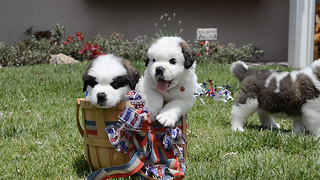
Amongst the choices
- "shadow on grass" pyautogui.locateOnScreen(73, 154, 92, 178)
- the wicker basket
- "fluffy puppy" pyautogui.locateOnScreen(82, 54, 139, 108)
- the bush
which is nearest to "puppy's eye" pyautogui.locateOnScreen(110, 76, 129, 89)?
"fluffy puppy" pyautogui.locateOnScreen(82, 54, 139, 108)

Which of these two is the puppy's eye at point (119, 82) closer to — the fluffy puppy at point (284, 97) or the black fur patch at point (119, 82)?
the black fur patch at point (119, 82)

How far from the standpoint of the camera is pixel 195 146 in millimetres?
3396

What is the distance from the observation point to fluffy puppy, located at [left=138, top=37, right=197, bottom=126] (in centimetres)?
265

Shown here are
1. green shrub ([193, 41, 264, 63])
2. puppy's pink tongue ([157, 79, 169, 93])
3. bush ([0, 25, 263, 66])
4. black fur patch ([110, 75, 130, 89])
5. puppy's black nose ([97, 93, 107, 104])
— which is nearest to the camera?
puppy's black nose ([97, 93, 107, 104])

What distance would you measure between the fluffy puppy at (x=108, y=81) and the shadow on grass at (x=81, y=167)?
635 millimetres

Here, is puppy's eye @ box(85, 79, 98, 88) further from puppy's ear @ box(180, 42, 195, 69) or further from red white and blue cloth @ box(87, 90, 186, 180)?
puppy's ear @ box(180, 42, 195, 69)

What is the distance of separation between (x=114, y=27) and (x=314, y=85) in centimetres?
1042

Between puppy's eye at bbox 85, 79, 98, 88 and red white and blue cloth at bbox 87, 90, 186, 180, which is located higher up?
puppy's eye at bbox 85, 79, 98, 88

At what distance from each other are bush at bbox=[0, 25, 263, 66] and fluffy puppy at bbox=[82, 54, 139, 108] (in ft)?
24.2

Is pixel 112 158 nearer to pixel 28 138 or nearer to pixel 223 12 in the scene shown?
pixel 28 138

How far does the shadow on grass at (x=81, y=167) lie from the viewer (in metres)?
2.88

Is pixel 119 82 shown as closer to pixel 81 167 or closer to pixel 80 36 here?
pixel 81 167

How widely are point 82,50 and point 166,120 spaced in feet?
28.5

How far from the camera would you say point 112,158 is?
271 cm
